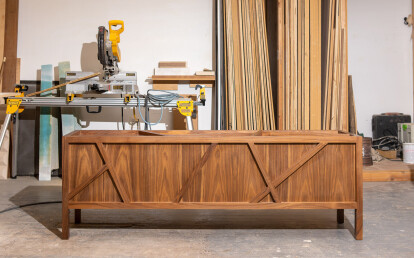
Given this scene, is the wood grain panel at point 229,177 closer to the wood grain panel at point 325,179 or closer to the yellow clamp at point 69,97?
the wood grain panel at point 325,179

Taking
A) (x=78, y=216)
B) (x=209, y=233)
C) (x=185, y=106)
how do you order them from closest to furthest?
(x=209, y=233) < (x=78, y=216) < (x=185, y=106)

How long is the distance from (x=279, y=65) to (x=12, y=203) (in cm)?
292

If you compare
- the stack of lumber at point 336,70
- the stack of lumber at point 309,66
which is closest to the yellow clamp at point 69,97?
the stack of lumber at point 309,66

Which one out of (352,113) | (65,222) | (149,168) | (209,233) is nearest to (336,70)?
(352,113)

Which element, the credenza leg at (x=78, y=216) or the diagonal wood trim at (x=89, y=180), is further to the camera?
the credenza leg at (x=78, y=216)

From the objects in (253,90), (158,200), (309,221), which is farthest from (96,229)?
(253,90)

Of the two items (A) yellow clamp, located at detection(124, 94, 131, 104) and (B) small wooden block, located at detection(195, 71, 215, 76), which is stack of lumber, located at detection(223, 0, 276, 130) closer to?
(B) small wooden block, located at detection(195, 71, 215, 76)

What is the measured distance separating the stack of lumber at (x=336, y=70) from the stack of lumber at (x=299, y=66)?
0.31 feet

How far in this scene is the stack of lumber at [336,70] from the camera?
4.23m

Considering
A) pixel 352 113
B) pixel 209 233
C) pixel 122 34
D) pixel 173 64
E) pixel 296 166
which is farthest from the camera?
pixel 352 113

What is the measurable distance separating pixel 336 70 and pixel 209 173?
2.46 metres

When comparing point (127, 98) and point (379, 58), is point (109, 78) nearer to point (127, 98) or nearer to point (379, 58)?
point (127, 98)

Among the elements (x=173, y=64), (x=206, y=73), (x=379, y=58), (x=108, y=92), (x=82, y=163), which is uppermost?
(x=379, y=58)

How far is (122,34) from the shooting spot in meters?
4.52
